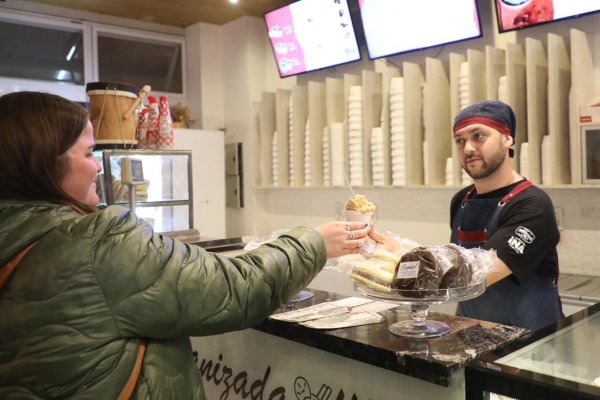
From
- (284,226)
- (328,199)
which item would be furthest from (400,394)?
(284,226)

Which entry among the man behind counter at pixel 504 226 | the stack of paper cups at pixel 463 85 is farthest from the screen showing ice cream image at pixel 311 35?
the man behind counter at pixel 504 226

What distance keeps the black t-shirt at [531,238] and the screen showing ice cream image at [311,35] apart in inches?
95.7

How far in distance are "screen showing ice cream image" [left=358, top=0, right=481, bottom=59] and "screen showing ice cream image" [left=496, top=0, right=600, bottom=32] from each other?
0.64 ft

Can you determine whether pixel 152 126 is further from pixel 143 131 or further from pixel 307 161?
pixel 307 161

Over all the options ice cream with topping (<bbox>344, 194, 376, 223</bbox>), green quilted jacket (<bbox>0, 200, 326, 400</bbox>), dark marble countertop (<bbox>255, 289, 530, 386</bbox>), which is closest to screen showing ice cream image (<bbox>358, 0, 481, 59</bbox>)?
ice cream with topping (<bbox>344, 194, 376, 223</bbox>)

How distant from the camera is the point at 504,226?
204 cm

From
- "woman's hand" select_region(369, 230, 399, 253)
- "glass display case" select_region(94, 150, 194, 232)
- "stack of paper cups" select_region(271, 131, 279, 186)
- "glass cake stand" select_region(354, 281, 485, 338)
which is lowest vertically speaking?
"glass cake stand" select_region(354, 281, 485, 338)

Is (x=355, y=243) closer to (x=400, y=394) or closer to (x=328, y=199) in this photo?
(x=400, y=394)

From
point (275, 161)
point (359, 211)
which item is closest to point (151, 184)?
point (359, 211)

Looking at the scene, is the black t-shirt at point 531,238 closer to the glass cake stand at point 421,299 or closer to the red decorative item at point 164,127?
the glass cake stand at point 421,299

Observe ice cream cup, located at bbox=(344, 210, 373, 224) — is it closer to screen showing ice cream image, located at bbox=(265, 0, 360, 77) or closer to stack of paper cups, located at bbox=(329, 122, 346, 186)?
stack of paper cups, located at bbox=(329, 122, 346, 186)

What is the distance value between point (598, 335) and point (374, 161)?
109 inches

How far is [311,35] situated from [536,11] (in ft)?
5.92

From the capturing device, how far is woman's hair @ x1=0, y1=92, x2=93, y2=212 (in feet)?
3.49
